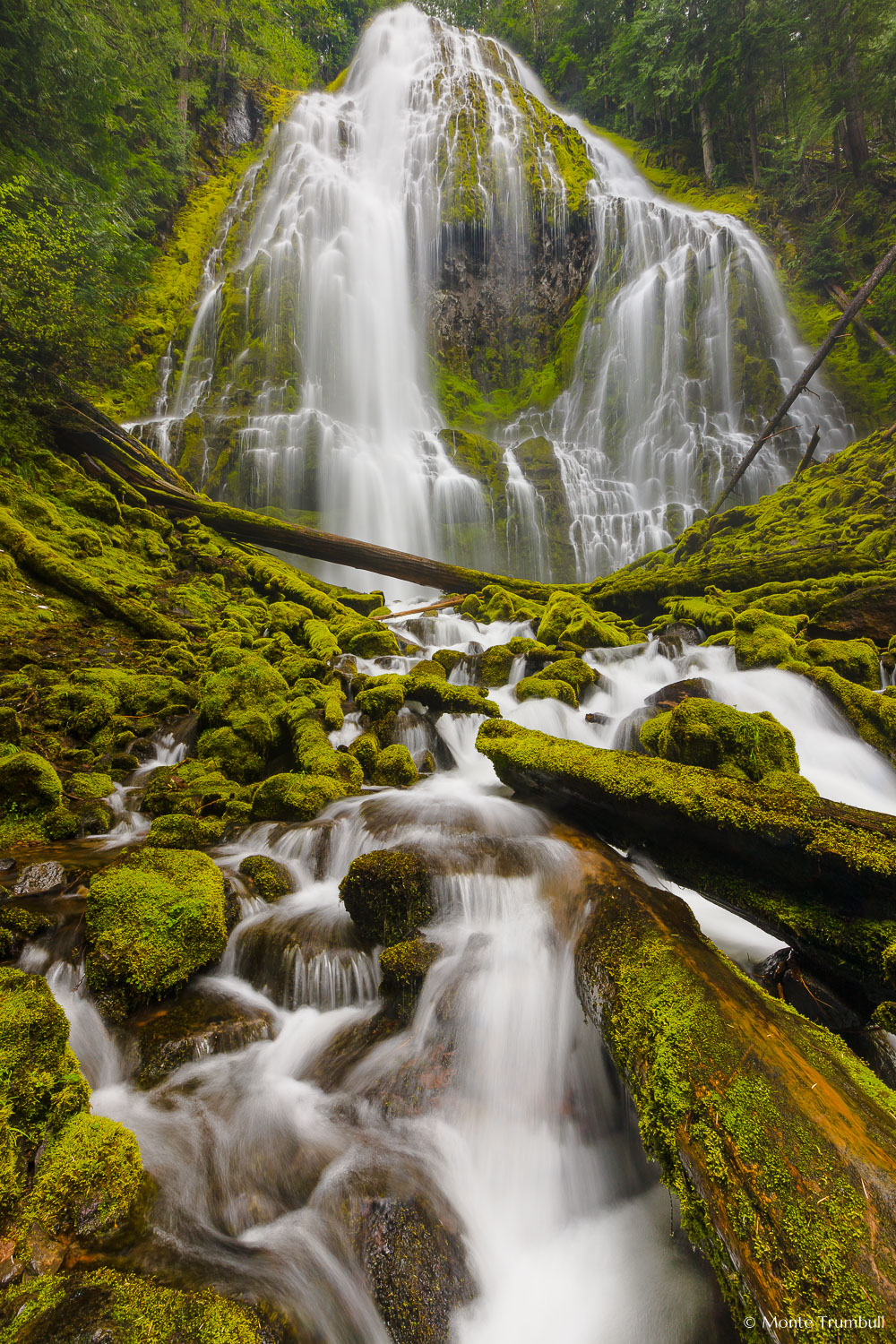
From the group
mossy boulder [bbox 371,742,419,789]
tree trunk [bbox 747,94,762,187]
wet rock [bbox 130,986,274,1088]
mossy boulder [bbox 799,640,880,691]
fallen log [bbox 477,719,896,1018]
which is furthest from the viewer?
tree trunk [bbox 747,94,762,187]

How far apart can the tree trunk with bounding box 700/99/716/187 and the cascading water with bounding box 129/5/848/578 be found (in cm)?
252

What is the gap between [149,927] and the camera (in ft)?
9.32

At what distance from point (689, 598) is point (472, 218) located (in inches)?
929

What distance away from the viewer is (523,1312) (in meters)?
1.80

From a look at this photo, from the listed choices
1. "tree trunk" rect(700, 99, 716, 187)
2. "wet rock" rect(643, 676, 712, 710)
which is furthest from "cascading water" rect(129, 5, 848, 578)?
"wet rock" rect(643, 676, 712, 710)

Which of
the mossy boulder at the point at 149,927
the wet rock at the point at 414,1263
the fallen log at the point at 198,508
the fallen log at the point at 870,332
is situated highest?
the fallen log at the point at 870,332

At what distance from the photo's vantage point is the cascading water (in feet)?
54.3

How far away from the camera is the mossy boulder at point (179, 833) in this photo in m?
3.86

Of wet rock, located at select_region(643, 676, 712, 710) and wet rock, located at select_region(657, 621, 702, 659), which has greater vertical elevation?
wet rock, located at select_region(657, 621, 702, 659)

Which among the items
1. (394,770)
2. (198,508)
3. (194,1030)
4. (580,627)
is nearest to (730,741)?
(394,770)

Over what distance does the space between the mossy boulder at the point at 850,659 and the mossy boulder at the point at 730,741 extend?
3315 millimetres

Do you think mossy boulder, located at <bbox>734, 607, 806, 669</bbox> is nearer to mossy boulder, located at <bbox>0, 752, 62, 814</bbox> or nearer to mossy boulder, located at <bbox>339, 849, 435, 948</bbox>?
mossy boulder, located at <bbox>339, 849, 435, 948</bbox>

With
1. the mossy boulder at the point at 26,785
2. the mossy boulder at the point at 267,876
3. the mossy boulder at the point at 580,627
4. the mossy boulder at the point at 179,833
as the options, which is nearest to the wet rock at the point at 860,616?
the mossy boulder at the point at 580,627

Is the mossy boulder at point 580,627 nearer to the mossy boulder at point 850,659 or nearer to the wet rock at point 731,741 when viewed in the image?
the mossy boulder at point 850,659
